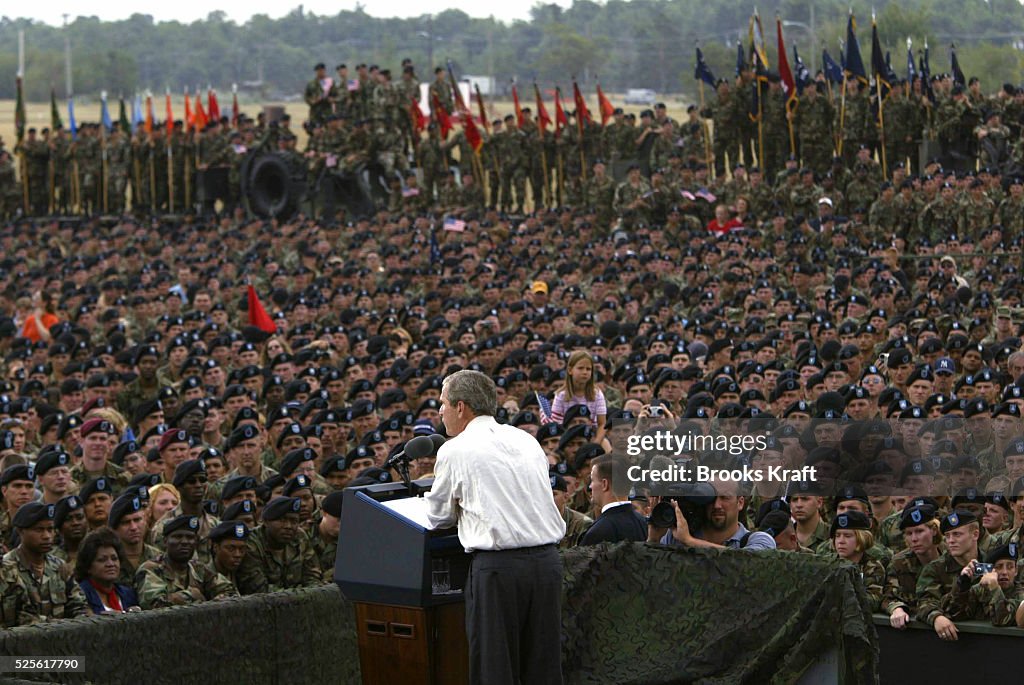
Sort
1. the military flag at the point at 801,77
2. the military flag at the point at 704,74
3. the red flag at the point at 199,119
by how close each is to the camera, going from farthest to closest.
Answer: the red flag at the point at 199,119
the military flag at the point at 704,74
the military flag at the point at 801,77

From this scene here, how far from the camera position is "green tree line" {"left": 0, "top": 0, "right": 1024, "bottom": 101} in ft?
123

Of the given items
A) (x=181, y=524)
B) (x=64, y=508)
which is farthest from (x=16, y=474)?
(x=181, y=524)

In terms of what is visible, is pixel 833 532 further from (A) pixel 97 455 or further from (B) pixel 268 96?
(B) pixel 268 96

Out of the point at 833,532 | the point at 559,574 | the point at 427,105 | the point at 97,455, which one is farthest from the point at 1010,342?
the point at 427,105

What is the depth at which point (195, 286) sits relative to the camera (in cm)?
2052

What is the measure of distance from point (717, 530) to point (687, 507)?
15cm

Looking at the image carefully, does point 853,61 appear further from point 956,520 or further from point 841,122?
point 956,520

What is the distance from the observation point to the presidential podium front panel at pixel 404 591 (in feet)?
17.2

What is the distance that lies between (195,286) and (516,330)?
6.83 metres

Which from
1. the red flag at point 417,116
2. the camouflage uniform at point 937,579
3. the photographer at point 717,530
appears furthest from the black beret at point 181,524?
the red flag at point 417,116

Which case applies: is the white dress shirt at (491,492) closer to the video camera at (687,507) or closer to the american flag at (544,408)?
the video camera at (687,507)

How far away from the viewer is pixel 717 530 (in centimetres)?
645

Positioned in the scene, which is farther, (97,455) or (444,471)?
(97,455)

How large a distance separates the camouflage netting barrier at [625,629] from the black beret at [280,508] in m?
1.92
